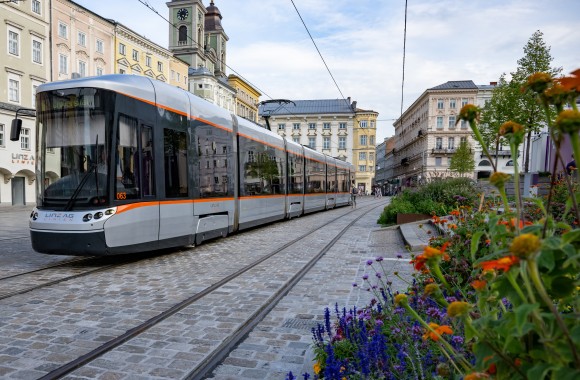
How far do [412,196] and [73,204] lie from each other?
12543mm

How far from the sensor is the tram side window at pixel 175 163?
8.52 m

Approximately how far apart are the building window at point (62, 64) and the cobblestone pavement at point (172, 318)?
3134cm

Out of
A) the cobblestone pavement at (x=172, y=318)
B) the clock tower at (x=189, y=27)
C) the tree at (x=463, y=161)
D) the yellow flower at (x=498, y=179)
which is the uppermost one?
the clock tower at (x=189, y=27)

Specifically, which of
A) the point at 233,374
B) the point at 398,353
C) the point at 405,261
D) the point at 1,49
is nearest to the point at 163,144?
the point at 405,261

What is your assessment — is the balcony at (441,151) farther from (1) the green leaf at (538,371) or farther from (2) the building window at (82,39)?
(1) the green leaf at (538,371)

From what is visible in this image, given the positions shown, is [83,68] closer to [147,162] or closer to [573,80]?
[147,162]

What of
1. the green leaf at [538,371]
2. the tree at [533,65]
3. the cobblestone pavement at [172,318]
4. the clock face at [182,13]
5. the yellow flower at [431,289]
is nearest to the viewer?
the green leaf at [538,371]

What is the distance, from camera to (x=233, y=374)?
11.5 feet

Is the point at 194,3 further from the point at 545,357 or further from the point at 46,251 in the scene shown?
the point at 545,357

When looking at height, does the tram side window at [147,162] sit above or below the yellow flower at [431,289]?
above

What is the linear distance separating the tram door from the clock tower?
4002 centimetres

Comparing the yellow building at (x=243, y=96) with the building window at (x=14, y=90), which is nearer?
the building window at (x=14, y=90)

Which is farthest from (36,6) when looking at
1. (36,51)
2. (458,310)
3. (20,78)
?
(458,310)

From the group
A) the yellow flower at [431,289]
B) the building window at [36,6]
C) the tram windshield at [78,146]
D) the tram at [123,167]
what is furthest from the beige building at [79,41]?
the yellow flower at [431,289]
